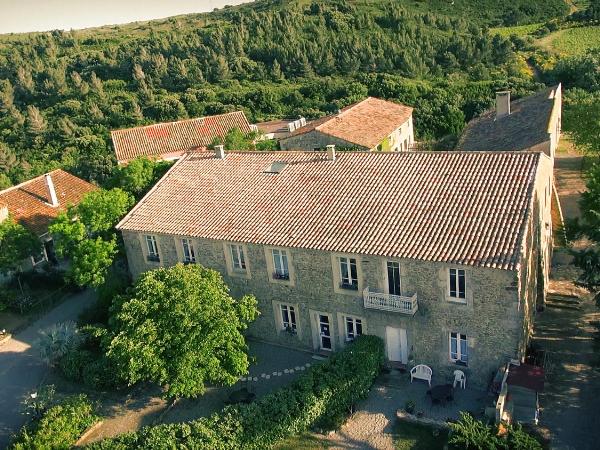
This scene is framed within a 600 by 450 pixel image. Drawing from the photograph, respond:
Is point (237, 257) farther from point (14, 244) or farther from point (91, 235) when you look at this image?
point (14, 244)

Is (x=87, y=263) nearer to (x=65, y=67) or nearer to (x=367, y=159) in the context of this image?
(x=367, y=159)

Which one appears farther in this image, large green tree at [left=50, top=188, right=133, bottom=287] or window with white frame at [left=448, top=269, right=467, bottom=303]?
large green tree at [left=50, top=188, right=133, bottom=287]

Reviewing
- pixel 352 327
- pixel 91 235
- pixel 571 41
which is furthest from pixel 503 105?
pixel 571 41

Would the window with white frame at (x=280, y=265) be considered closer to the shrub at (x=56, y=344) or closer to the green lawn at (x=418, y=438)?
the green lawn at (x=418, y=438)

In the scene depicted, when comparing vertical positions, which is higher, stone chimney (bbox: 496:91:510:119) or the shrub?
stone chimney (bbox: 496:91:510:119)

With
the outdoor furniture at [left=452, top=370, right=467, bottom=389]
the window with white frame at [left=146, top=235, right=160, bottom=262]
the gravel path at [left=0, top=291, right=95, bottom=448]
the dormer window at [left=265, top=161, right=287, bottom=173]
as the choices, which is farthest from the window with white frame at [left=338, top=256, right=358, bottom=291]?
the gravel path at [left=0, top=291, right=95, bottom=448]

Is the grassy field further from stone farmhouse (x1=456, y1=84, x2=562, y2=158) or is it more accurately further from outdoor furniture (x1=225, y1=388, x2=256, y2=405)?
outdoor furniture (x1=225, y1=388, x2=256, y2=405)

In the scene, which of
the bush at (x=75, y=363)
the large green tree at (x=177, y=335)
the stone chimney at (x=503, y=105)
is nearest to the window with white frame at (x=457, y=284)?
the large green tree at (x=177, y=335)
